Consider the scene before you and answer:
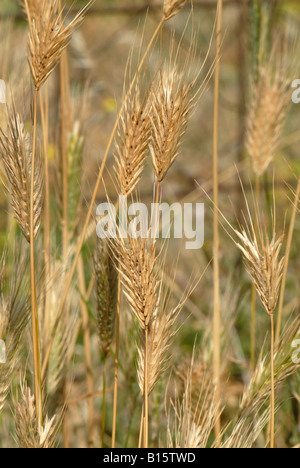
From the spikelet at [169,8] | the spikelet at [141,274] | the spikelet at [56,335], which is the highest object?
the spikelet at [169,8]

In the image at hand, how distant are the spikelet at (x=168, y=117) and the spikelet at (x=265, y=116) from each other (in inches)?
12.0

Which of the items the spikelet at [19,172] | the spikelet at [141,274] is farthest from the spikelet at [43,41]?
the spikelet at [141,274]

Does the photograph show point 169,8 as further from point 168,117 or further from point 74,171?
point 74,171

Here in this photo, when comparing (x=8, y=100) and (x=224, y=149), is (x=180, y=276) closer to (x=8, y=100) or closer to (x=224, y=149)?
(x=224, y=149)

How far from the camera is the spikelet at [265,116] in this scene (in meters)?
0.88

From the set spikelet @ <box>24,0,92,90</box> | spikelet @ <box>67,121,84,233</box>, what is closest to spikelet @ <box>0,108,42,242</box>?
spikelet @ <box>24,0,92,90</box>

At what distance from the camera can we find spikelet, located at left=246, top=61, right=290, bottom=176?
882 mm

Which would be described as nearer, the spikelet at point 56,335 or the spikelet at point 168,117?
the spikelet at point 168,117

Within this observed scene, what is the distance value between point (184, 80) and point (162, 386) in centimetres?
44

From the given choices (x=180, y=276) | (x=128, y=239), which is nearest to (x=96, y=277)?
(x=128, y=239)

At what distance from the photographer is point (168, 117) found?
58cm

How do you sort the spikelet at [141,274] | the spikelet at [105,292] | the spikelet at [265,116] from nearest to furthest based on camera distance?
the spikelet at [141,274] → the spikelet at [105,292] → the spikelet at [265,116]

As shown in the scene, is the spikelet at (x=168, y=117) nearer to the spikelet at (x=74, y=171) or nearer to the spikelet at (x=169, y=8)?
the spikelet at (x=169, y=8)

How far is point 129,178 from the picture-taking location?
0.58 meters
